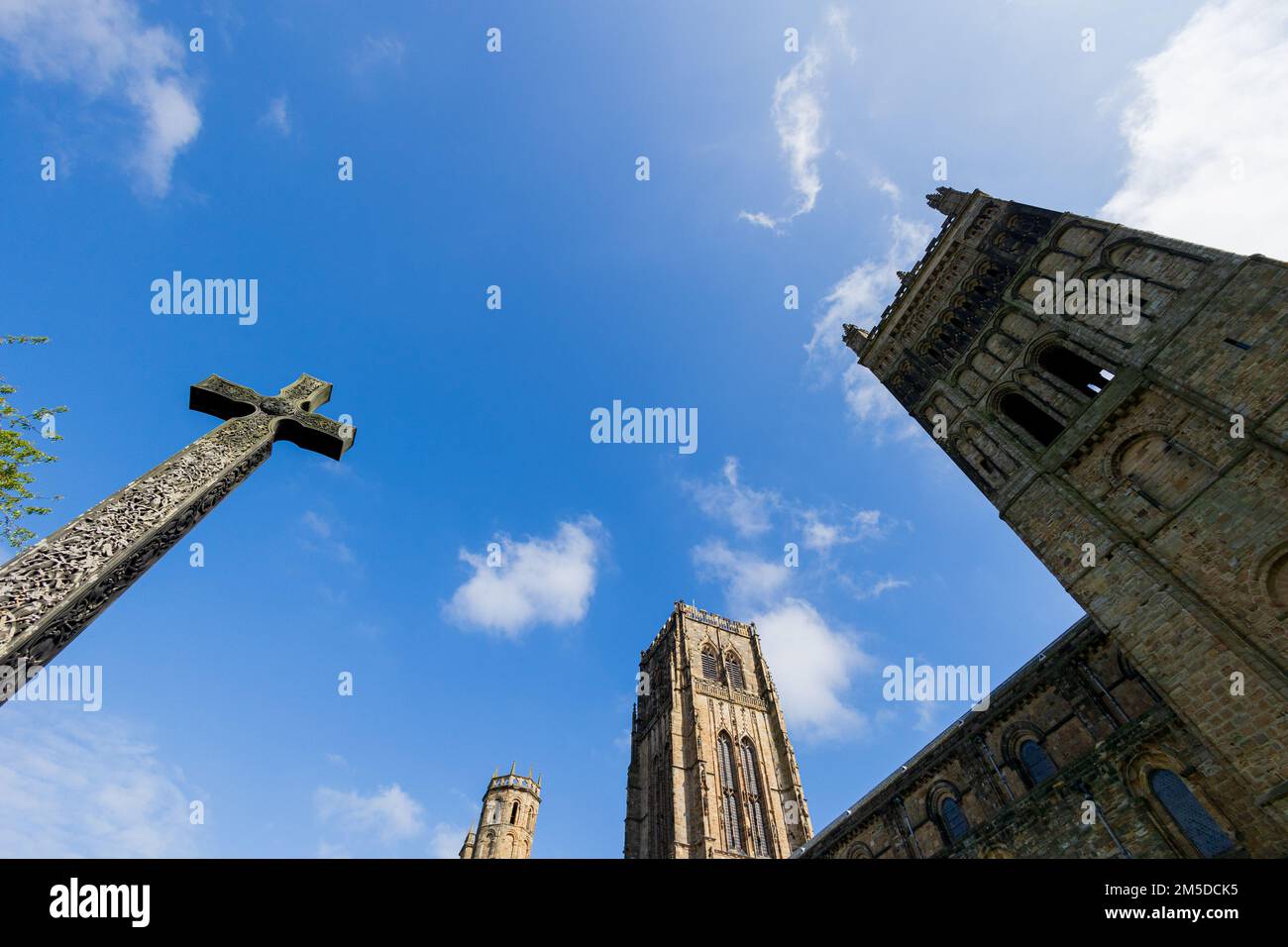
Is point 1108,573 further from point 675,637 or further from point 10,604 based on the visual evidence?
point 675,637

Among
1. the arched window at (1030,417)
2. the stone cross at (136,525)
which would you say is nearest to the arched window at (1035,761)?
the arched window at (1030,417)

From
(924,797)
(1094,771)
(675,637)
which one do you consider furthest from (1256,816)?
(675,637)

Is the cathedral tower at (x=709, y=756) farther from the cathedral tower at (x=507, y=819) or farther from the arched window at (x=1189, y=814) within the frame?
the arched window at (x=1189, y=814)

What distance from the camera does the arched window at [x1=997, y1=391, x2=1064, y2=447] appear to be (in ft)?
60.8

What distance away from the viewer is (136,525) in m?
6.36

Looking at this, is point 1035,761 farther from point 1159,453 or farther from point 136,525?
point 136,525

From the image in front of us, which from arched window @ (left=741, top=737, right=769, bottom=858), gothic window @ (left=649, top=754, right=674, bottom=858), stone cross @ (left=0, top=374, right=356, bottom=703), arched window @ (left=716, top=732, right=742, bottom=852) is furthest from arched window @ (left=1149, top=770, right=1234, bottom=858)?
gothic window @ (left=649, top=754, right=674, bottom=858)

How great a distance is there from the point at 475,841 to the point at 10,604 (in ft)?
203

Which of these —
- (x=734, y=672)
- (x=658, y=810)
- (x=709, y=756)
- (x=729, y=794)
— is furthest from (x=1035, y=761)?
(x=734, y=672)

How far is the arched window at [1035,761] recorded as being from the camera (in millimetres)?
17797

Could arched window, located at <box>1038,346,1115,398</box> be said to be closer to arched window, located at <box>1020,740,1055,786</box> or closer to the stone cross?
arched window, located at <box>1020,740,1055,786</box>

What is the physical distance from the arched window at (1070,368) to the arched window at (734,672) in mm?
39430
